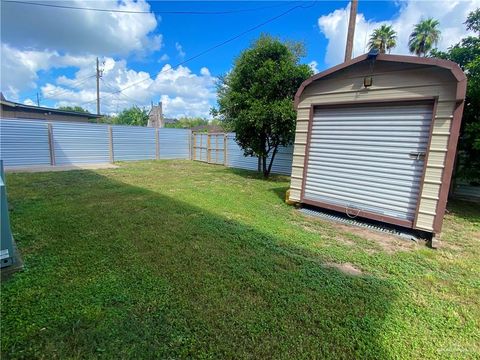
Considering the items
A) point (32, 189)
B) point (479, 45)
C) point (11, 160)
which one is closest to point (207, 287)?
point (32, 189)

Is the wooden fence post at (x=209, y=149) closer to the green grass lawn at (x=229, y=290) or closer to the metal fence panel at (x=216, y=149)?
the metal fence panel at (x=216, y=149)

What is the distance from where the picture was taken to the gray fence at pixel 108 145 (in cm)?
921

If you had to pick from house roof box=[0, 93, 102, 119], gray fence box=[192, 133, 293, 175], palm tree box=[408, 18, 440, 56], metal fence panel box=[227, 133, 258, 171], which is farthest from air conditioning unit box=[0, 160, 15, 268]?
palm tree box=[408, 18, 440, 56]

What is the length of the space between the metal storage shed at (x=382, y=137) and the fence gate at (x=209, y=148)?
8074 millimetres

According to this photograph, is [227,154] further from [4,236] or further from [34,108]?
[34,108]

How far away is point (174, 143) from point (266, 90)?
8.53m

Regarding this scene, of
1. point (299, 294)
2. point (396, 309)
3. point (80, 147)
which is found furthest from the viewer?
point (80, 147)

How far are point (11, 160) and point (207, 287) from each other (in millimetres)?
11235

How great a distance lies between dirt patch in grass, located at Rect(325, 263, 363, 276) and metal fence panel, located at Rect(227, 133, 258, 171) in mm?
8403

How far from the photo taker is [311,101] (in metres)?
4.42

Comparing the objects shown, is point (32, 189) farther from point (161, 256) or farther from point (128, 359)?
point (128, 359)

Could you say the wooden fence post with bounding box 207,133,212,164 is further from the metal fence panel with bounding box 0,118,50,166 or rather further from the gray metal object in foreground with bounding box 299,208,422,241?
the gray metal object in foreground with bounding box 299,208,422,241

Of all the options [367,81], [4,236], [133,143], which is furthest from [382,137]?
[133,143]

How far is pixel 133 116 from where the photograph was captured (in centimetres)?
3244
